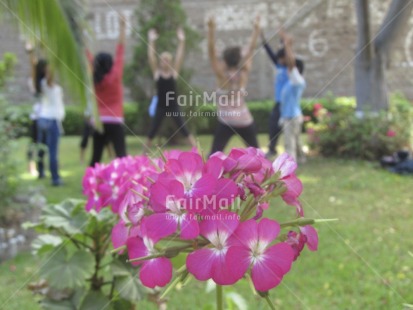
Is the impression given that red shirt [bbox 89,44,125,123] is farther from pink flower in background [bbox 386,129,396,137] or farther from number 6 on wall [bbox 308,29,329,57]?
number 6 on wall [bbox 308,29,329,57]

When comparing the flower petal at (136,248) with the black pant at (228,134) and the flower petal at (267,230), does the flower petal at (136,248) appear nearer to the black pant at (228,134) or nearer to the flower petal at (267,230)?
the flower petal at (267,230)

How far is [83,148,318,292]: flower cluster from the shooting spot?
73cm

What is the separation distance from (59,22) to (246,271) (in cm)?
351

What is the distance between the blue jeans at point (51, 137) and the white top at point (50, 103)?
0.19ft

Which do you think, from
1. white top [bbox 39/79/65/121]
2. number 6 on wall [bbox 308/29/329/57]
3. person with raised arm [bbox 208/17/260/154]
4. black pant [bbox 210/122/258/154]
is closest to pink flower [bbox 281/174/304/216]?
person with raised arm [bbox 208/17/260/154]

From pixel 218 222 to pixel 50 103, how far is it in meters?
5.57

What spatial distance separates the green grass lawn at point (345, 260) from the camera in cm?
271

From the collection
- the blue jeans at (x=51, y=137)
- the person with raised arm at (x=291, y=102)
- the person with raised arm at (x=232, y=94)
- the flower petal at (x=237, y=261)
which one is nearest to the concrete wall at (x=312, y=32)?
the person with raised arm at (x=291, y=102)

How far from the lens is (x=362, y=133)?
287 inches

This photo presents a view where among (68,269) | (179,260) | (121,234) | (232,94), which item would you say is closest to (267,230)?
(121,234)

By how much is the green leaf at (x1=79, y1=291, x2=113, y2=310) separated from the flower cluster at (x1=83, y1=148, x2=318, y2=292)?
0.40 m

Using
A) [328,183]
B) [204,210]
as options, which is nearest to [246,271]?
[204,210]

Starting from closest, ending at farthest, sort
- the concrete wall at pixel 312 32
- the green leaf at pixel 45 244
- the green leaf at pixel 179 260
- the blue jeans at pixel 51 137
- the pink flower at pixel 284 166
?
1. the pink flower at pixel 284 166
2. the green leaf at pixel 179 260
3. the green leaf at pixel 45 244
4. the blue jeans at pixel 51 137
5. the concrete wall at pixel 312 32

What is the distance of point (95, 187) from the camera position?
133 cm
